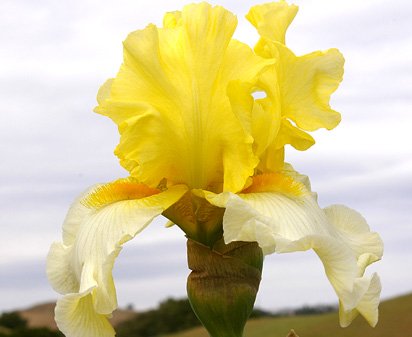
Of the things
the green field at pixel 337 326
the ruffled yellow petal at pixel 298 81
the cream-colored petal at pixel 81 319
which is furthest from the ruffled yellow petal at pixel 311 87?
the green field at pixel 337 326

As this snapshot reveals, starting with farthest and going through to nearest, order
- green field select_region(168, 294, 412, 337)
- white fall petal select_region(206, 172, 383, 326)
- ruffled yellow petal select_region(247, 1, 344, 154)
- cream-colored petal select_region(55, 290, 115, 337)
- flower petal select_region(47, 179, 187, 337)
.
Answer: green field select_region(168, 294, 412, 337) → ruffled yellow petal select_region(247, 1, 344, 154) → cream-colored petal select_region(55, 290, 115, 337) → flower petal select_region(47, 179, 187, 337) → white fall petal select_region(206, 172, 383, 326)

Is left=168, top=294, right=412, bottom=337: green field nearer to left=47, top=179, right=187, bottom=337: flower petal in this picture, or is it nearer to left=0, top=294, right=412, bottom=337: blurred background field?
left=0, top=294, right=412, bottom=337: blurred background field

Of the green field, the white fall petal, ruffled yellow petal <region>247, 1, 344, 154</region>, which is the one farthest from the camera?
the green field

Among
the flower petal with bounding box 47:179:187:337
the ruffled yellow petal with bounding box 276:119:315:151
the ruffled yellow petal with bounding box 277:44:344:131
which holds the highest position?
the ruffled yellow petal with bounding box 277:44:344:131

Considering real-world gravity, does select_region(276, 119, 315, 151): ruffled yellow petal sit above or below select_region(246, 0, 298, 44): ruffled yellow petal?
below

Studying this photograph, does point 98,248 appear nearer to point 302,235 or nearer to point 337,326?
point 302,235

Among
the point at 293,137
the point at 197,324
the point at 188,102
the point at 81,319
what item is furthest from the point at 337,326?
the point at 188,102

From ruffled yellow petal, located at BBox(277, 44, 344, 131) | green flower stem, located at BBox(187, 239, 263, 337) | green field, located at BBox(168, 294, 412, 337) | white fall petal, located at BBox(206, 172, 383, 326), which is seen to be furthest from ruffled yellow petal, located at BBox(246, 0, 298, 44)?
green field, located at BBox(168, 294, 412, 337)
